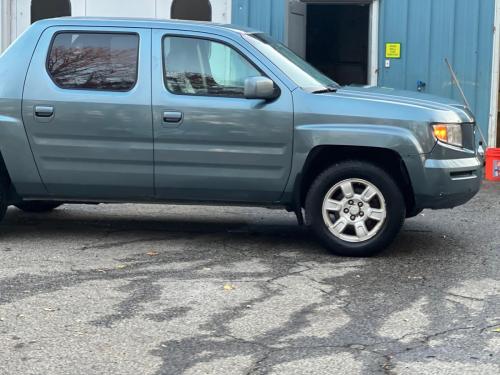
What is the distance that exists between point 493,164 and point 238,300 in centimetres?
663

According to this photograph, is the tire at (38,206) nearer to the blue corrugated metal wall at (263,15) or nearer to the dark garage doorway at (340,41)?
the blue corrugated metal wall at (263,15)

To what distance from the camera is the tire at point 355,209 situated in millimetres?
6781

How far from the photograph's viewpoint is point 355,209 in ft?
22.5

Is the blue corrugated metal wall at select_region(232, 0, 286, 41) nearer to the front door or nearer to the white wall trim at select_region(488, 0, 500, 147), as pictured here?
the white wall trim at select_region(488, 0, 500, 147)

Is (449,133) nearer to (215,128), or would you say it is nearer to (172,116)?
(215,128)

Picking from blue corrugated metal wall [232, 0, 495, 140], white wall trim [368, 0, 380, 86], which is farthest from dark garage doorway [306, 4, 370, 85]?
blue corrugated metal wall [232, 0, 495, 140]

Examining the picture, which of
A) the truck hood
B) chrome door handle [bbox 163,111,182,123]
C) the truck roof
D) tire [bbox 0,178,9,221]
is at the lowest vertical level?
tire [bbox 0,178,9,221]

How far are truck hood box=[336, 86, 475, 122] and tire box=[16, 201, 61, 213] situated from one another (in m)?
3.29

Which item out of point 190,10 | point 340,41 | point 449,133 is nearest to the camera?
point 449,133

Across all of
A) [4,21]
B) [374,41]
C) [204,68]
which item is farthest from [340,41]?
[204,68]

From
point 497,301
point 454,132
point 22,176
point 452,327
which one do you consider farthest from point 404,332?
point 22,176

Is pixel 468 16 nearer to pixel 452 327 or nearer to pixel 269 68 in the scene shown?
A: pixel 269 68

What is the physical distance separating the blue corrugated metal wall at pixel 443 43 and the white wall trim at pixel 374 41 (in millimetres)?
70

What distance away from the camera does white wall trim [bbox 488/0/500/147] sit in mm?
12305
